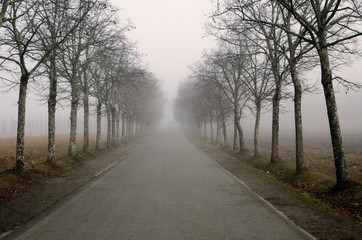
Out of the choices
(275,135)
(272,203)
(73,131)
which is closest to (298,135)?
(275,135)

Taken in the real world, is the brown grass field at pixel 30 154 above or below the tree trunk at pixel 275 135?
below

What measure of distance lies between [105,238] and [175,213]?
1889mm

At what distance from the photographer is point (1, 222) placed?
216 inches

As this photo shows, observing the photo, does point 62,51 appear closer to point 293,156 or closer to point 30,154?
point 30,154

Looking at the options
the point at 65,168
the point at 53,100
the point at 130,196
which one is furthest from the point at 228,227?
the point at 53,100

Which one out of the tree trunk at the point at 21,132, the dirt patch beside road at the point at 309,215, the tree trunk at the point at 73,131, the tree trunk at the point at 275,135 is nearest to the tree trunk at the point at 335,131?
the dirt patch beside road at the point at 309,215

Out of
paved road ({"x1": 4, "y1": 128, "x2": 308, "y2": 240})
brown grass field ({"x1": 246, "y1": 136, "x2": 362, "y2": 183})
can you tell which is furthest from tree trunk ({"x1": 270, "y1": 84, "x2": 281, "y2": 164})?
paved road ({"x1": 4, "y1": 128, "x2": 308, "y2": 240})

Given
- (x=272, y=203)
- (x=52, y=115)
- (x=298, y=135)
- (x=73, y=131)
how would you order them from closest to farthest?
(x=272, y=203) < (x=298, y=135) < (x=52, y=115) < (x=73, y=131)

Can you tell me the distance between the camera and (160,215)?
590 centimetres

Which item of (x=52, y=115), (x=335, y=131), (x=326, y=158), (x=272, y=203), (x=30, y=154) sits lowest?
(x=326, y=158)

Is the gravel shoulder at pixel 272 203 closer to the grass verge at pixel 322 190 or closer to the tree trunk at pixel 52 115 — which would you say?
the grass verge at pixel 322 190

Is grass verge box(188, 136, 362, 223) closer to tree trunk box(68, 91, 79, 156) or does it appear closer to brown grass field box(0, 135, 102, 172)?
tree trunk box(68, 91, 79, 156)

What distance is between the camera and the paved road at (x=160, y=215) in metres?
4.86

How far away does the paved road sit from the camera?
4855 millimetres
